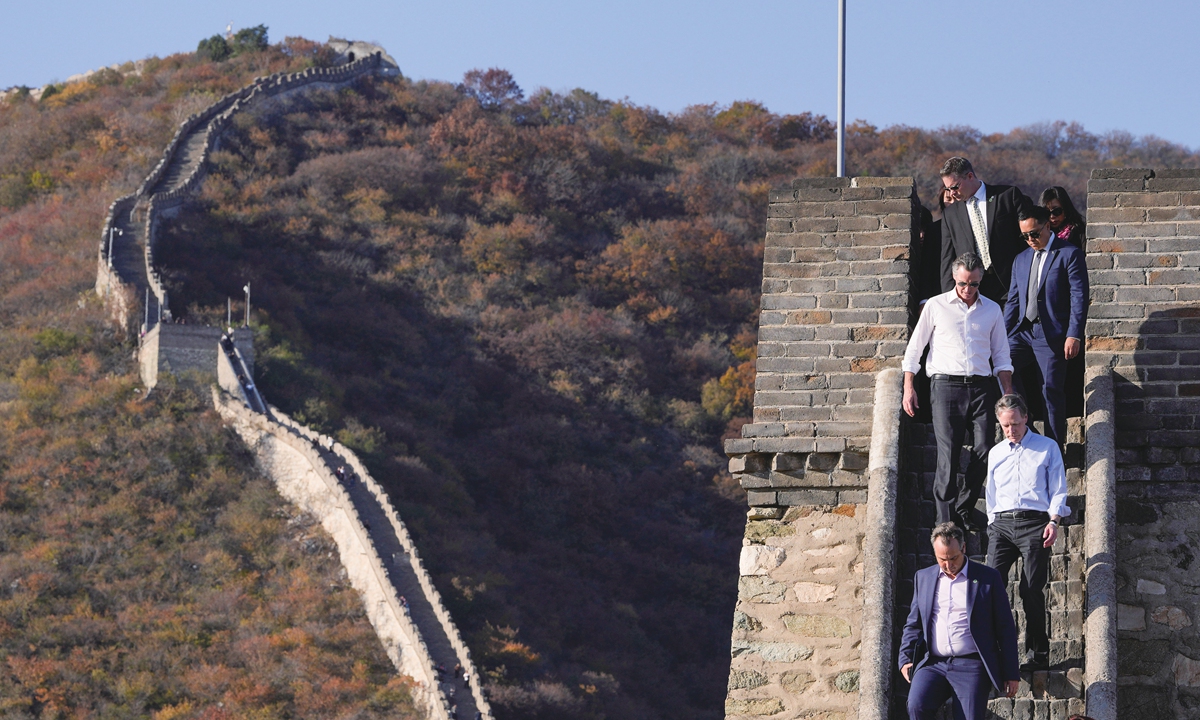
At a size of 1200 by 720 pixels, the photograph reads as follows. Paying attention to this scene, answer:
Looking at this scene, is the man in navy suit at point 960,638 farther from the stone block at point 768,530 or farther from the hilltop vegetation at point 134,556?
the hilltop vegetation at point 134,556

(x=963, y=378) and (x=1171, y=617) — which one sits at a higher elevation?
(x=963, y=378)

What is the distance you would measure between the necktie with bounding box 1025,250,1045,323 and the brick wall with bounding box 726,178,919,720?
0.60 m

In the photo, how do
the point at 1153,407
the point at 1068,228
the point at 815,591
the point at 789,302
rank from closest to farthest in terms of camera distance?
the point at 815,591 < the point at 1153,407 < the point at 789,302 < the point at 1068,228

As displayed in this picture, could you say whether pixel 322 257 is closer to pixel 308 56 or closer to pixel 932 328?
pixel 308 56

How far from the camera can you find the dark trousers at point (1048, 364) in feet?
25.1

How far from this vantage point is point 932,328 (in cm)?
759

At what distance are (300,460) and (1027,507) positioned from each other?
35157mm

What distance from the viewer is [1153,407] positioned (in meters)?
7.53

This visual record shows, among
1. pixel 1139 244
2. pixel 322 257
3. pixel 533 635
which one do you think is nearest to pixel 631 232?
pixel 322 257

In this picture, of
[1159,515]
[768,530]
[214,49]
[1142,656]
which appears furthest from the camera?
[214,49]

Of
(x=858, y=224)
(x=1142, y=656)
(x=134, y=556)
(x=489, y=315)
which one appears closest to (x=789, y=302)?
(x=858, y=224)

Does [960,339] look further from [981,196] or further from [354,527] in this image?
[354,527]

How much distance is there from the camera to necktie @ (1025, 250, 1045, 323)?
8023 millimetres

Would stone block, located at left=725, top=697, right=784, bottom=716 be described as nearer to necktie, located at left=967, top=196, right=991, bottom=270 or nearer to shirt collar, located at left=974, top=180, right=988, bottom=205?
necktie, located at left=967, top=196, right=991, bottom=270
